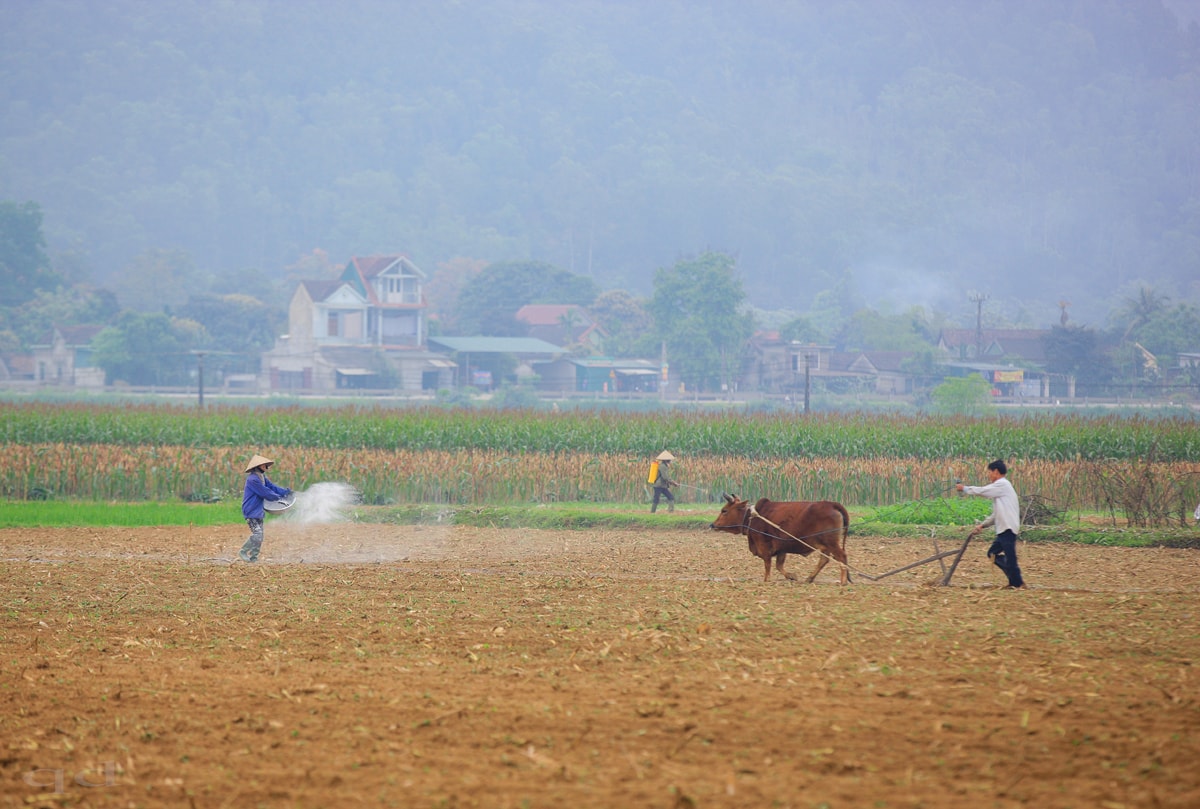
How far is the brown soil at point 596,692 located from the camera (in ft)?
25.9

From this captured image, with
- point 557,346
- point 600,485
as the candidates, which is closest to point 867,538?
point 600,485

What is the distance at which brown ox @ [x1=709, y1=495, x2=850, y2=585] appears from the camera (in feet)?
53.4

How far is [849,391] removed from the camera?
3873 inches

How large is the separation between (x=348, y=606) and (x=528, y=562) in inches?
224

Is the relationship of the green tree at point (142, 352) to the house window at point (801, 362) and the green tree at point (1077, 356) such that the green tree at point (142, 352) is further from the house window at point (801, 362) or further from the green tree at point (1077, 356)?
the green tree at point (1077, 356)

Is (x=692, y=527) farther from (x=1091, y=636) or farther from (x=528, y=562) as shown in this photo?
(x=1091, y=636)

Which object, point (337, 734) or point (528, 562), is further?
point (528, 562)

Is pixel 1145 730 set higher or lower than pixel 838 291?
lower

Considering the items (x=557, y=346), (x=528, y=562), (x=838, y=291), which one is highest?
(x=838, y=291)

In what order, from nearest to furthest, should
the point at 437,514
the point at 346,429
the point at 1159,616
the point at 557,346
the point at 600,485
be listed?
the point at 1159,616
the point at 437,514
the point at 600,485
the point at 346,429
the point at 557,346

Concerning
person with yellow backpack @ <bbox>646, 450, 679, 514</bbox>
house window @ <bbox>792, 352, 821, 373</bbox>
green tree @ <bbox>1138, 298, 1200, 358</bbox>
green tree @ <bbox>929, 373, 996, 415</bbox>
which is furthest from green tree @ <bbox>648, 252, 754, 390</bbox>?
person with yellow backpack @ <bbox>646, 450, 679, 514</bbox>

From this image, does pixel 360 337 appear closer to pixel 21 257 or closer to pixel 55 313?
pixel 55 313

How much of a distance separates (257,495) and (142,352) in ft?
277

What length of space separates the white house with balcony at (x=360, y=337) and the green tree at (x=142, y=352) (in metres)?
7.86
